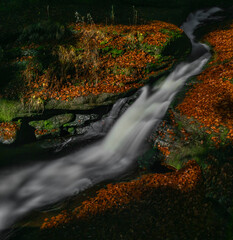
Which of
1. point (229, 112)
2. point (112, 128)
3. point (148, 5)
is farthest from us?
point (148, 5)

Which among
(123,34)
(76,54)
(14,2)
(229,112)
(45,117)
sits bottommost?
(45,117)

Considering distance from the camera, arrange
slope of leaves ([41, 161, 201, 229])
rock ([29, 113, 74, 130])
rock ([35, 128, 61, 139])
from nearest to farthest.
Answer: slope of leaves ([41, 161, 201, 229]) < rock ([35, 128, 61, 139]) < rock ([29, 113, 74, 130])

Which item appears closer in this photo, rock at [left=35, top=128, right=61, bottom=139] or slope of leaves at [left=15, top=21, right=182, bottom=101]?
rock at [left=35, top=128, right=61, bottom=139]

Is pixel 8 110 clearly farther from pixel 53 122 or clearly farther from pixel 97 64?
pixel 97 64

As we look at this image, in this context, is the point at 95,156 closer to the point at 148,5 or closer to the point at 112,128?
the point at 112,128

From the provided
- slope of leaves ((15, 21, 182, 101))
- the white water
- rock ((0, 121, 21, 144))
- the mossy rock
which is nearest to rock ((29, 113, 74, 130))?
rock ((0, 121, 21, 144))

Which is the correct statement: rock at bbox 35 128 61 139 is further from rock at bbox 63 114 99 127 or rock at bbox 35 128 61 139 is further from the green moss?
the green moss

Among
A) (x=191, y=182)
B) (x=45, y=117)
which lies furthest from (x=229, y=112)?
(x=45, y=117)

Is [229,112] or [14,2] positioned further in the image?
[14,2]

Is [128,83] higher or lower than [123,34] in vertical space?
lower
